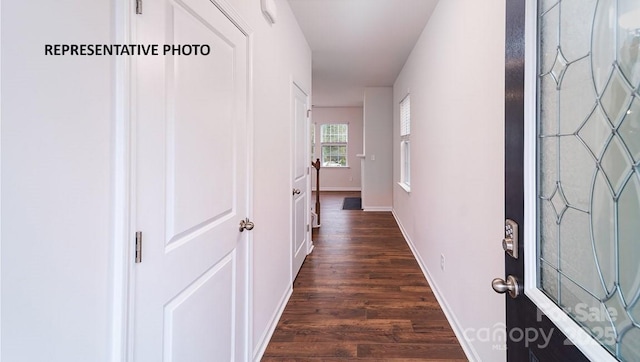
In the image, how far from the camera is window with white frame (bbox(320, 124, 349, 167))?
32.4ft

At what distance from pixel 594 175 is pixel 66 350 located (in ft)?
3.87

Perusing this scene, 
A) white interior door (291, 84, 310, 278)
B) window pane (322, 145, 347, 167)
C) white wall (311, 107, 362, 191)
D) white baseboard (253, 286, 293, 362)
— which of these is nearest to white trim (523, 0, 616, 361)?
white baseboard (253, 286, 293, 362)

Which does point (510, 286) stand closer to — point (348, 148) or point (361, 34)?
point (361, 34)

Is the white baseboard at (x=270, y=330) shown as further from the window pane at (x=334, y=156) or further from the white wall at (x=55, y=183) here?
the window pane at (x=334, y=156)

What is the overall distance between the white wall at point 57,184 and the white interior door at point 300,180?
2.13 m

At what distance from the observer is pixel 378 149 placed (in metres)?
6.43

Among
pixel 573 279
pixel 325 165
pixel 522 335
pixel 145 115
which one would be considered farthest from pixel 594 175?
pixel 325 165

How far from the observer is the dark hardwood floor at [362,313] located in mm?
1919

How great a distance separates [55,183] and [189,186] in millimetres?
459

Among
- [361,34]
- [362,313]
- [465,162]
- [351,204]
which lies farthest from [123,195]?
[351,204]

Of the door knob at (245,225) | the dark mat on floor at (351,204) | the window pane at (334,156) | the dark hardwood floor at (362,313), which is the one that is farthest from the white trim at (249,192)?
the window pane at (334,156)

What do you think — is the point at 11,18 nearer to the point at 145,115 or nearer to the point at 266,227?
the point at 145,115

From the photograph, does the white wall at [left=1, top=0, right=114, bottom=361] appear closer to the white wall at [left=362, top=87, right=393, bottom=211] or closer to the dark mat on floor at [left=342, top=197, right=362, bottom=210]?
the white wall at [left=362, top=87, right=393, bottom=211]

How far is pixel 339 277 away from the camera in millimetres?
3076
